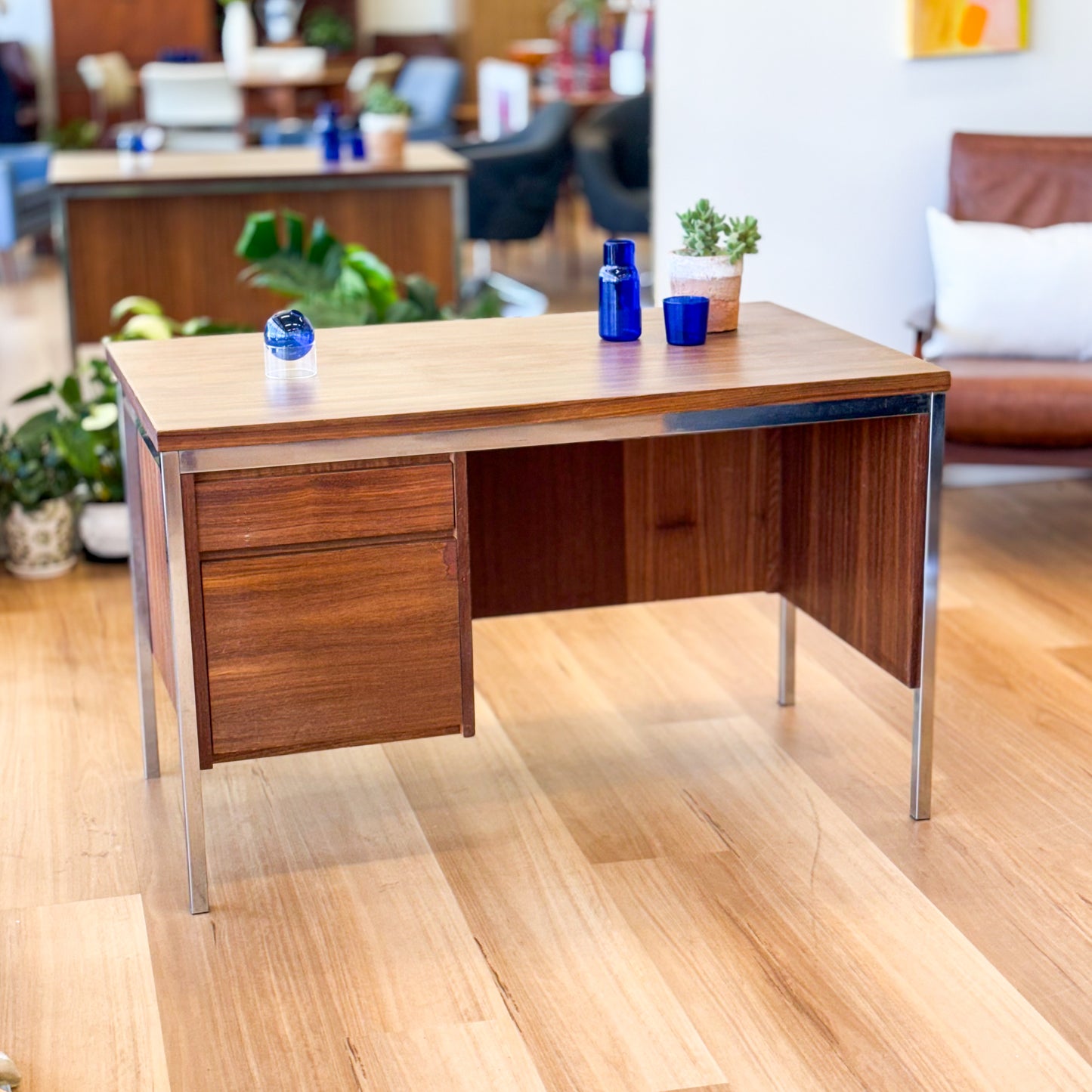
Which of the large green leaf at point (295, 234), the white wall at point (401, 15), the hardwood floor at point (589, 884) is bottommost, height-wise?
the hardwood floor at point (589, 884)

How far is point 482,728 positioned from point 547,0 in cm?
864

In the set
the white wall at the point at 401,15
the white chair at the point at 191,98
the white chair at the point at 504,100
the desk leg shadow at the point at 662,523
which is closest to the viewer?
the desk leg shadow at the point at 662,523

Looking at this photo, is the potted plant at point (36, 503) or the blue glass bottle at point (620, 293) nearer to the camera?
the blue glass bottle at point (620, 293)

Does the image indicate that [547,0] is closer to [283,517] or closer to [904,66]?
[904,66]

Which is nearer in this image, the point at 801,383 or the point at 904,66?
the point at 801,383

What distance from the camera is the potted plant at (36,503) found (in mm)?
3652

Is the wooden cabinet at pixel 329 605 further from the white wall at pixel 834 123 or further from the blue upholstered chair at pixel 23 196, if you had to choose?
the blue upholstered chair at pixel 23 196

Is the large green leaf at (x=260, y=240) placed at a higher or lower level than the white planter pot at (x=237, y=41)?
lower

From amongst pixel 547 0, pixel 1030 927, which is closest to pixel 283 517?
pixel 1030 927

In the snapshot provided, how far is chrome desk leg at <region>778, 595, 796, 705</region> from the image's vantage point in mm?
2893

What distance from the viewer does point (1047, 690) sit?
2.98 metres

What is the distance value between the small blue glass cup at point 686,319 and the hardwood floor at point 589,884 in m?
0.74

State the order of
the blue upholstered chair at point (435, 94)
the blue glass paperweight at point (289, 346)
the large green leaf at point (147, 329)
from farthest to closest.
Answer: the blue upholstered chair at point (435, 94), the large green leaf at point (147, 329), the blue glass paperweight at point (289, 346)

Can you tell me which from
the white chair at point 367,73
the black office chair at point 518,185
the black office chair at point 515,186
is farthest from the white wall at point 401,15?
the black office chair at point 515,186
